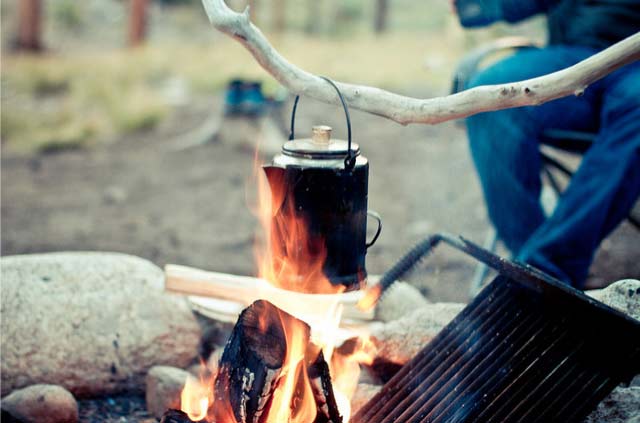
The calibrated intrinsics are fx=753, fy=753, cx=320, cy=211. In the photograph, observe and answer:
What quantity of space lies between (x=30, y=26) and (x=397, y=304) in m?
11.6

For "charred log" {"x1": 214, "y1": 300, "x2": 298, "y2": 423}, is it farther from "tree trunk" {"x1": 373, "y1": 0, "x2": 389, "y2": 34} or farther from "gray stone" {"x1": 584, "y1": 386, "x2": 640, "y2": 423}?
"tree trunk" {"x1": 373, "y1": 0, "x2": 389, "y2": 34}

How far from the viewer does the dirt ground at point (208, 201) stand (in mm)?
Result: 4609

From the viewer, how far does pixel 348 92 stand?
202 cm

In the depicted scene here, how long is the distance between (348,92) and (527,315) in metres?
0.84

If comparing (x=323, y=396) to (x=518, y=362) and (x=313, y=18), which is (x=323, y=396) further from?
(x=313, y=18)

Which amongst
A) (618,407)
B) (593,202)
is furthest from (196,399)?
(593,202)

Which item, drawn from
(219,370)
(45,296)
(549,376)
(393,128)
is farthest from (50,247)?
(393,128)

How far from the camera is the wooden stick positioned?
2.88 m

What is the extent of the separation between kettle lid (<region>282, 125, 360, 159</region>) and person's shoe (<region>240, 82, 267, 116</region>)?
560 centimetres

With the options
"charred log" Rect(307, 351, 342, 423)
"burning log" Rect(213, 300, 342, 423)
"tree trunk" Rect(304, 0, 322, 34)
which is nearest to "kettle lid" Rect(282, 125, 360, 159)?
"burning log" Rect(213, 300, 342, 423)

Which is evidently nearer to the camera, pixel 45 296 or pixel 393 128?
pixel 45 296

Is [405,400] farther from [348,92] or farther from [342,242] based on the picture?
[348,92]

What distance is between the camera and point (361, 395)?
2475 millimetres

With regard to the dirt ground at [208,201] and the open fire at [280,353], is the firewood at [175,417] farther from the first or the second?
the dirt ground at [208,201]
